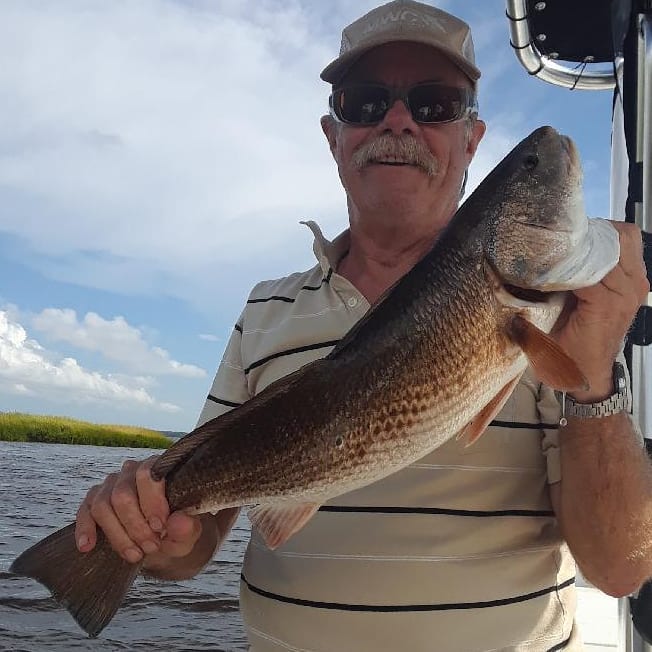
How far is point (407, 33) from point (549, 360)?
1.77m

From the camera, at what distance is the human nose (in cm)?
294

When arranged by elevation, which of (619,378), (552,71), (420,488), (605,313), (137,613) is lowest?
(137,613)

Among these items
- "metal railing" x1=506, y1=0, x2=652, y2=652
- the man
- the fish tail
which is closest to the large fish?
the fish tail

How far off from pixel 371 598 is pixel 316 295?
1252 mm

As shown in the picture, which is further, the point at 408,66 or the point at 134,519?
the point at 408,66

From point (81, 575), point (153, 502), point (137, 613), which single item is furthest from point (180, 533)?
point (137, 613)

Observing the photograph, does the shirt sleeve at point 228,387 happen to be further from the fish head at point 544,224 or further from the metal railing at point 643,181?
the metal railing at point 643,181

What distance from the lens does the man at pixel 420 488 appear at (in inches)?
87.7

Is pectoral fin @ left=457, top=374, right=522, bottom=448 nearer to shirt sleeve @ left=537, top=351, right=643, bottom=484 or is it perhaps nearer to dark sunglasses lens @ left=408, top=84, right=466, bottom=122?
shirt sleeve @ left=537, top=351, right=643, bottom=484

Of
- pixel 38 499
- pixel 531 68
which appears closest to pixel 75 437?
pixel 38 499

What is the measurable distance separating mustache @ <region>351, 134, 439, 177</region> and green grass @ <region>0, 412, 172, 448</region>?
1426 inches

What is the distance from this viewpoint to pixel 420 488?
8.04ft

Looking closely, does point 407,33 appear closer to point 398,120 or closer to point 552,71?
point 398,120

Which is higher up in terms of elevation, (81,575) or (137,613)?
(81,575)
